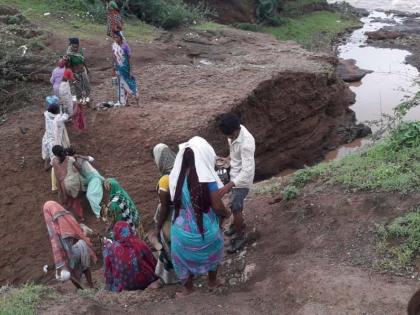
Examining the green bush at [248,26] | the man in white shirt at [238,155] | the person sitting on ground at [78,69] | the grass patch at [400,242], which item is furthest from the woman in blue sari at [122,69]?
the green bush at [248,26]

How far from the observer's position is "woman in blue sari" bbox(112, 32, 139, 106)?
8484 millimetres

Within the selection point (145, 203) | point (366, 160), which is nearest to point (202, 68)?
point (145, 203)

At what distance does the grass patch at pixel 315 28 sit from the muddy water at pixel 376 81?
34.5 inches

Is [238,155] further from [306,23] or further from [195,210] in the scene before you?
[306,23]

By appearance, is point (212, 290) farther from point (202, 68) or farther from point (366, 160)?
point (202, 68)

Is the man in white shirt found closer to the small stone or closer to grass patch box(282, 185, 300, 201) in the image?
the small stone

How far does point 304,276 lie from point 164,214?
1.31 metres

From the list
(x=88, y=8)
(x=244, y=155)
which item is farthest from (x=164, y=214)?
(x=88, y=8)

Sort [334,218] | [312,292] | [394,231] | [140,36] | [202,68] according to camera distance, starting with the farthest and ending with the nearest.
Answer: [140,36] < [202,68] < [334,218] < [394,231] < [312,292]

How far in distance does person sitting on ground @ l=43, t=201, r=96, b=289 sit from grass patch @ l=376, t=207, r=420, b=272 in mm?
2753

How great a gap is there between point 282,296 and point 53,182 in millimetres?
4131

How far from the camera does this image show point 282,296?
4.33 m

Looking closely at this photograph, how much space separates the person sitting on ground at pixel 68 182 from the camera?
22.2 feet

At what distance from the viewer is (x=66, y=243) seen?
16.1 feet
